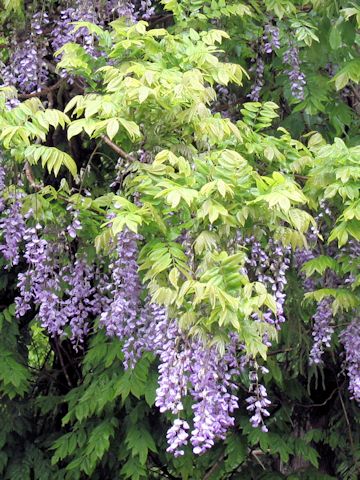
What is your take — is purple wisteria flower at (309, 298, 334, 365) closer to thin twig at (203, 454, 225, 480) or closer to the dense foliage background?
the dense foliage background

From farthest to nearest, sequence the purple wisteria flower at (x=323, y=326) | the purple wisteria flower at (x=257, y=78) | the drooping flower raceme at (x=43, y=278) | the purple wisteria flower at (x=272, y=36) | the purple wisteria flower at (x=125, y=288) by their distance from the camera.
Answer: the purple wisteria flower at (x=257, y=78)
the purple wisteria flower at (x=272, y=36)
the purple wisteria flower at (x=323, y=326)
the drooping flower raceme at (x=43, y=278)
the purple wisteria flower at (x=125, y=288)

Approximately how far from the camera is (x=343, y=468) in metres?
5.96

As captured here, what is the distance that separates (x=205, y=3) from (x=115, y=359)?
2069 mm

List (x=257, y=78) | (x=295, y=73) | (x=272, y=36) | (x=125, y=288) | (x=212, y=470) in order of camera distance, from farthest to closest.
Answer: (x=212, y=470)
(x=257, y=78)
(x=272, y=36)
(x=295, y=73)
(x=125, y=288)

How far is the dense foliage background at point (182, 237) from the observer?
3432 millimetres

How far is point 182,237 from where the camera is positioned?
12.0ft

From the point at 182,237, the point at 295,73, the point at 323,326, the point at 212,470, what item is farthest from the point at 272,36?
the point at 212,470

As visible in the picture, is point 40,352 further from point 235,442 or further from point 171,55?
point 171,55

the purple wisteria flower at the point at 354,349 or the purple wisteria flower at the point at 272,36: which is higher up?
the purple wisteria flower at the point at 272,36

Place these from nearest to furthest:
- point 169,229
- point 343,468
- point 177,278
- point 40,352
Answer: point 177,278
point 169,229
point 343,468
point 40,352

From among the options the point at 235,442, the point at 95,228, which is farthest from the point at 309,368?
the point at 95,228

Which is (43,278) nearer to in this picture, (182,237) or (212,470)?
(182,237)

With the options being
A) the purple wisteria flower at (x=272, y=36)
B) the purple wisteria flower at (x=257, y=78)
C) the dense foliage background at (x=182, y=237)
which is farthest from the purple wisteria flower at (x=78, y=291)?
the purple wisteria flower at (x=272, y=36)

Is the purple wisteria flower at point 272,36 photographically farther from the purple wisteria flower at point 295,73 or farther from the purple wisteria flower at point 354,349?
the purple wisteria flower at point 354,349
